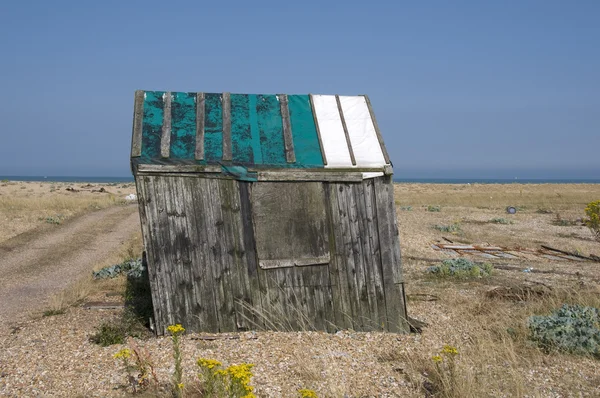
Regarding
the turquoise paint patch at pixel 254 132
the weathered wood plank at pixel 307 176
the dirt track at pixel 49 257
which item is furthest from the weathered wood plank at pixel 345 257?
the dirt track at pixel 49 257

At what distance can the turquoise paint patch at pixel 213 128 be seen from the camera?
759 cm

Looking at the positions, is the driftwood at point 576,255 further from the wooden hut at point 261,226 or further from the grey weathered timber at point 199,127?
the grey weathered timber at point 199,127

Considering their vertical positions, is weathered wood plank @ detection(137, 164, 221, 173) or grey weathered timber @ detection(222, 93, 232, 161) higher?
grey weathered timber @ detection(222, 93, 232, 161)

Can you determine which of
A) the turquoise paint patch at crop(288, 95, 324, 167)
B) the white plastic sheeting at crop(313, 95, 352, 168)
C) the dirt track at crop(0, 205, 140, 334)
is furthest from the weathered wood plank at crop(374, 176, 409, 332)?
the dirt track at crop(0, 205, 140, 334)

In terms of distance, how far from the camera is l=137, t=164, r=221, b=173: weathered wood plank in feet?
23.5

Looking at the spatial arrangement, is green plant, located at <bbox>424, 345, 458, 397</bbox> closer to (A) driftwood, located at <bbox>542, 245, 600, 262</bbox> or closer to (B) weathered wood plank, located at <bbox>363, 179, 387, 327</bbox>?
(B) weathered wood plank, located at <bbox>363, 179, 387, 327</bbox>

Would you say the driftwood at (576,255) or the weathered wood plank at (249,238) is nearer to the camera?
the weathered wood plank at (249,238)

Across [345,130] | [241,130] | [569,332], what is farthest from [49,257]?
[569,332]

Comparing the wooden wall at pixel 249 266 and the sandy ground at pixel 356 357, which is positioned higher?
the wooden wall at pixel 249 266

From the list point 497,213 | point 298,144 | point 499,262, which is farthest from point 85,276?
point 497,213

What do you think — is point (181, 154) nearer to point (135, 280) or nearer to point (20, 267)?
point (135, 280)

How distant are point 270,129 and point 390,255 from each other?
2.62m

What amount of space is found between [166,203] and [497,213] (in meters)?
23.8

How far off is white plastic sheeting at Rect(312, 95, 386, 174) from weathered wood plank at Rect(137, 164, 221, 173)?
1.67 meters
